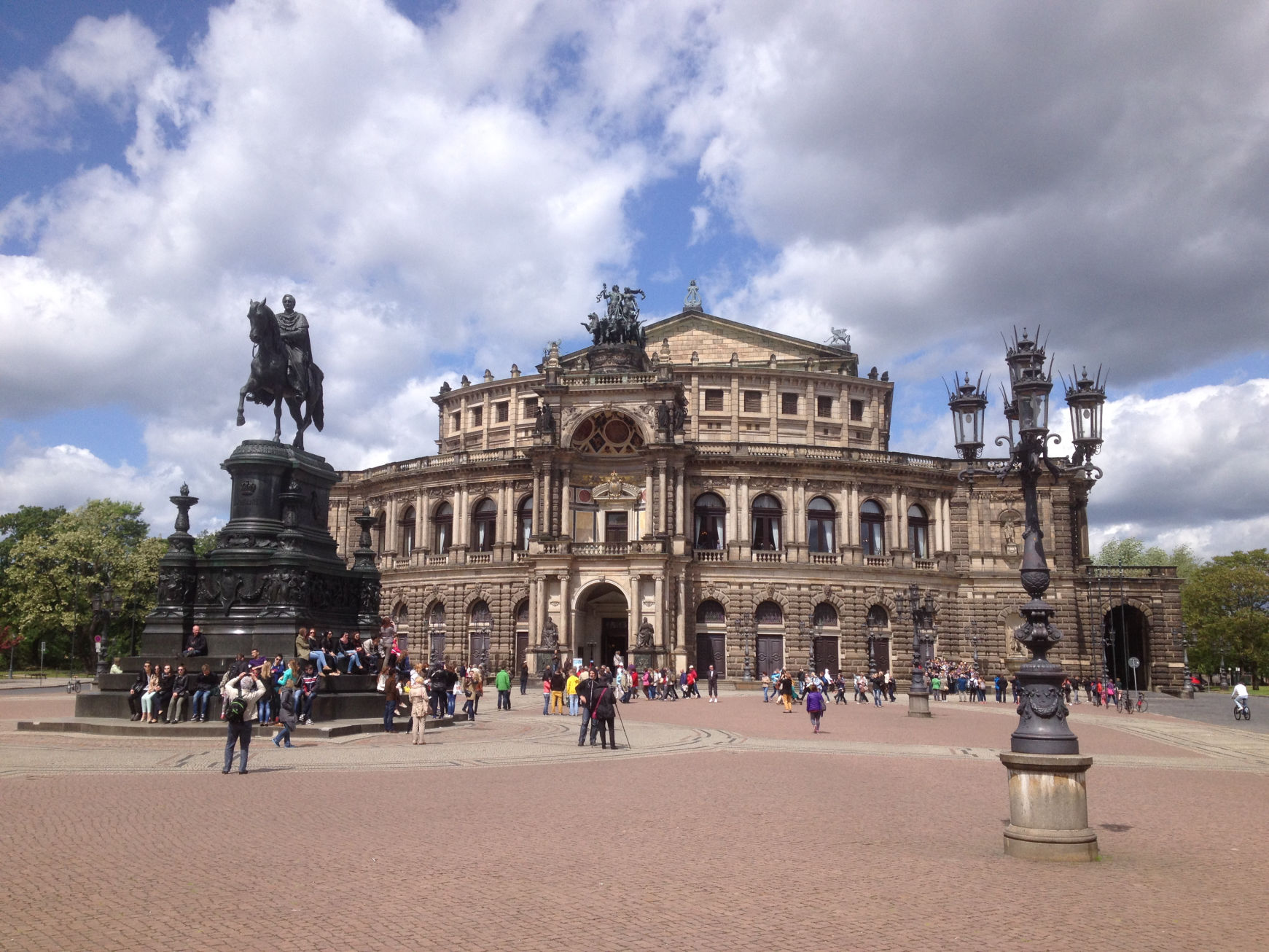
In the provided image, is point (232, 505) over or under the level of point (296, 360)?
under

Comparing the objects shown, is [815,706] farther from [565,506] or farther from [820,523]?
[820,523]

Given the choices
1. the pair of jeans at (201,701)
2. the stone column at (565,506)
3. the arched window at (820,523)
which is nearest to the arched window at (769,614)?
the arched window at (820,523)

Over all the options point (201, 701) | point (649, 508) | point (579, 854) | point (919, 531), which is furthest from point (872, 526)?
point (579, 854)

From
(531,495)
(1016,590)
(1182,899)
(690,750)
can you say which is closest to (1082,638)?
(1016,590)

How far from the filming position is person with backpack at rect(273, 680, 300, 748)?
1902 cm

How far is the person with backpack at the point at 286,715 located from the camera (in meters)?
19.0

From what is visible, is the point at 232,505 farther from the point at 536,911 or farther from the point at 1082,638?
the point at 1082,638

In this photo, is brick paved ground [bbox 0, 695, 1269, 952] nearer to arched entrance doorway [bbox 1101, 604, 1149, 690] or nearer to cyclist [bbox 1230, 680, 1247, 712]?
cyclist [bbox 1230, 680, 1247, 712]

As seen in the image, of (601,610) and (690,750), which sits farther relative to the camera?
(601,610)

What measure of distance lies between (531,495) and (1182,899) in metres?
54.8

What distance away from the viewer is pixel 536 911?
818 cm

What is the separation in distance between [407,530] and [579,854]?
193 feet

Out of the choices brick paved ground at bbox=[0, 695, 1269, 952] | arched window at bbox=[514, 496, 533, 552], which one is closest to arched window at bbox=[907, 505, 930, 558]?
arched window at bbox=[514, 496, 533, 552]

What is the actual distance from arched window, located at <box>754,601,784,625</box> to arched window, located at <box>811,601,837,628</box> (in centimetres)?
207
